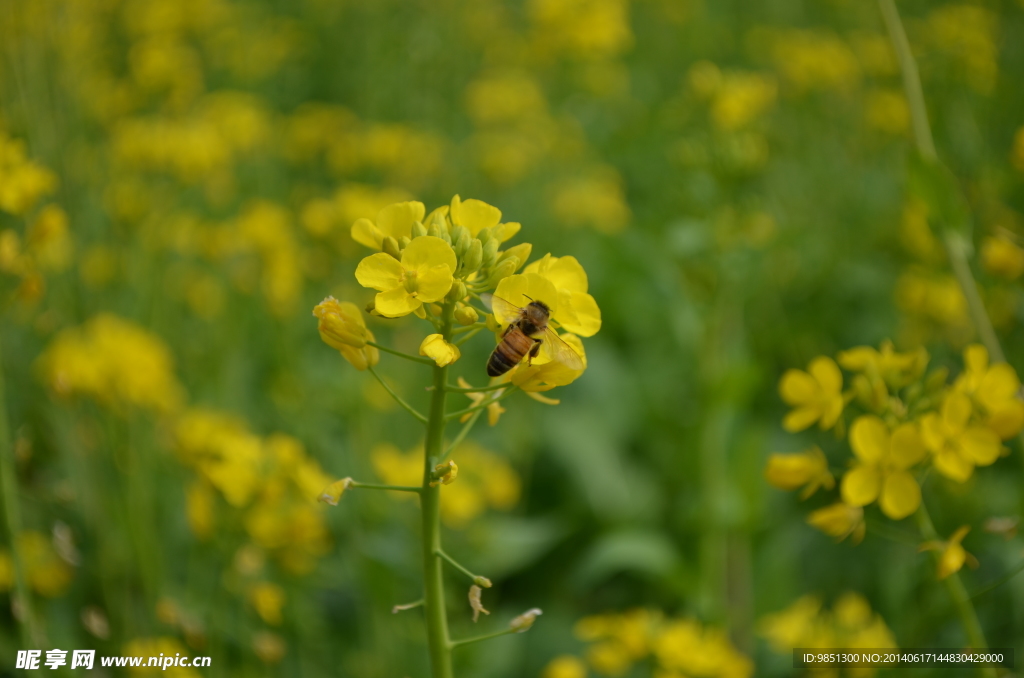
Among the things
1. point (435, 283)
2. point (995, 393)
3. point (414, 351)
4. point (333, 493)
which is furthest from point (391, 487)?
point (414, 351)

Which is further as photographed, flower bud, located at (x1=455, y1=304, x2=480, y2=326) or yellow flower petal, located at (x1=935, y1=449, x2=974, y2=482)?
yellow flower petal, located at (x1=935, y1=449, x2=974, y2=482)

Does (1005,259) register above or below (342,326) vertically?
below

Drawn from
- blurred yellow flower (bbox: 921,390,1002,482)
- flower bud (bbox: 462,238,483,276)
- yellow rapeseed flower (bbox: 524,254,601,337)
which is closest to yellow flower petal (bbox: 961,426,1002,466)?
blurred yellow flower (bbox: 921,390,1002,482)

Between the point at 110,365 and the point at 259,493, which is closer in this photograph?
the point at 259,493

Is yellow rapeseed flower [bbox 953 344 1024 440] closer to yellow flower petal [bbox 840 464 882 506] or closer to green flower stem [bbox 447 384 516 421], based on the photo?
yellow flower petal [bbox 840 464 882 506]

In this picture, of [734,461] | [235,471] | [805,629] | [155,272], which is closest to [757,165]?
[734,461]

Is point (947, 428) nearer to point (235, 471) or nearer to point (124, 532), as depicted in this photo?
point (235, 471)

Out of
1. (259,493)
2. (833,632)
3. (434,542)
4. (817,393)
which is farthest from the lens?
(833,632)

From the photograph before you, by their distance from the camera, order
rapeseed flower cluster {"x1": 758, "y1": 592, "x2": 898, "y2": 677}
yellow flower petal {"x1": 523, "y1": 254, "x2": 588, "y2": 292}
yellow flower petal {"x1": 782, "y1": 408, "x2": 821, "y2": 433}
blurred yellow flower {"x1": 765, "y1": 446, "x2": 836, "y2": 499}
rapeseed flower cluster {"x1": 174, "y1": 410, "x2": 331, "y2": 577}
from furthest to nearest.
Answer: rapeseed flower cluster {"x1": 758, "y1": 592, "x2": 898, "y2": 677} → rapeseed flower cluster {"x1": 174, "y1": 410, "x2": 331, "y2": 577} → yellow flower petal {"x1": 782, "y1": 408, "x2": 821, "y2": 433} → blurred yellow flower {"x1": 765, "y1": 446, "x2": 836, "y2": 499} → yellow flower petal {"x1": 523, "y1": 254, "x2": 588, "y2": 292}

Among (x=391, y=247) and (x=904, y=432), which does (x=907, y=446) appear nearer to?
(x=904, y=432)
